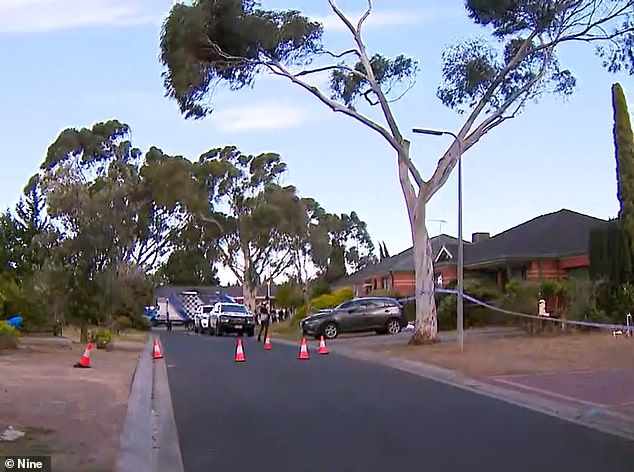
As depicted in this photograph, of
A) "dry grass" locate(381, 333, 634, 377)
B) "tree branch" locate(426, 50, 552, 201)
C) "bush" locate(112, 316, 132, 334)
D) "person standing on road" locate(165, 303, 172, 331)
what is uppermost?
"tree branch" locate(426, 50, 552, 201)

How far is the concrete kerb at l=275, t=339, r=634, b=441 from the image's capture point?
1219 cm

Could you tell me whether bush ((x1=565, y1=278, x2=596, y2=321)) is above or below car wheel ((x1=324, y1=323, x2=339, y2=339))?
above

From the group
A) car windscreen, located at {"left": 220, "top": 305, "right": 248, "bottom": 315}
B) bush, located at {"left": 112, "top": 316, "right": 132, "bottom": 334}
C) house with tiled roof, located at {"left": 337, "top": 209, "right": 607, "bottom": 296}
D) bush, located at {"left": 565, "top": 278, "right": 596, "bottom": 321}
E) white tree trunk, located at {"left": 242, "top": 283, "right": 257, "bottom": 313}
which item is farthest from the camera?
white tree trunk, located at {"left": 242, "top": 283, "right": 257, "bottom": 313}

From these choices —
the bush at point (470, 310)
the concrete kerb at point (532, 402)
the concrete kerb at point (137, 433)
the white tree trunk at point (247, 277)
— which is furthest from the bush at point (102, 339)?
the white tree trunk at point (247, 277)

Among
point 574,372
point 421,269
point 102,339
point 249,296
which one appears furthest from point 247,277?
point 574,372

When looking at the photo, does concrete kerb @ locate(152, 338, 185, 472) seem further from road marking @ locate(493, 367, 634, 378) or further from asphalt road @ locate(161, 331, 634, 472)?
road marking @ locate(493, 367, 634, 378)

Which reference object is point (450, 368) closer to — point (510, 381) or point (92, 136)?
point (510, 381)

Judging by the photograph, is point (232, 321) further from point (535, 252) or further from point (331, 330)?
point (535, 252)

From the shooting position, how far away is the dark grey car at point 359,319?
3762 cm

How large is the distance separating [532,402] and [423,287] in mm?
14037

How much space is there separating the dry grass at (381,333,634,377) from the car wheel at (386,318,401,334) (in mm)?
7670

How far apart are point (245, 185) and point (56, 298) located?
94.7ft

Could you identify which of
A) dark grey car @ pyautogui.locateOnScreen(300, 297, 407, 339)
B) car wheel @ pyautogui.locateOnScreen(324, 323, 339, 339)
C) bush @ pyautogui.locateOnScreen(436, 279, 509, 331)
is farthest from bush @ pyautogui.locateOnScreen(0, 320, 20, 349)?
bush @ pyautogui.locateOnScreen(436, 279, 509, 331)

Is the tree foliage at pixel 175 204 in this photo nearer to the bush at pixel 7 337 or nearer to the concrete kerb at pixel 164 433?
the bush at pixel 7 337
